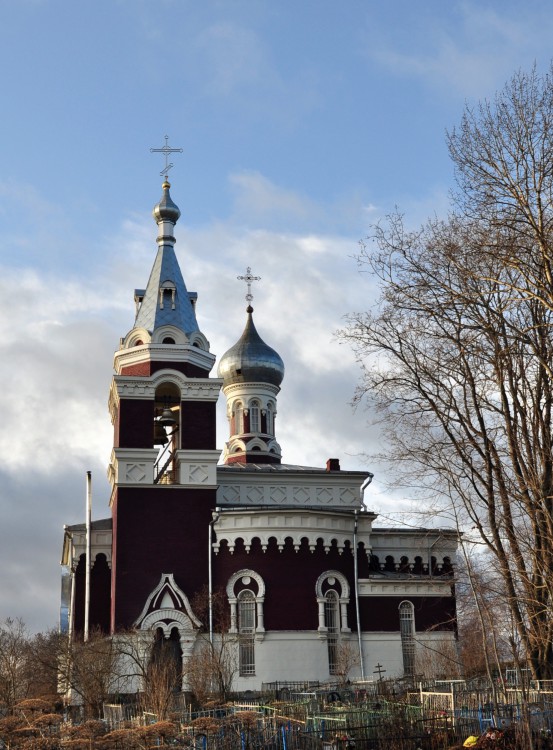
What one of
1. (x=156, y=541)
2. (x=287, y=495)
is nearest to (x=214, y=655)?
(x=156, y=541)

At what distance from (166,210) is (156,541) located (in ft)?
41.8

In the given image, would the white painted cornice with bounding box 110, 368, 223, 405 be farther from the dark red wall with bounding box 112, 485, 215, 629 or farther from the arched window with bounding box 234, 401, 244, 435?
the arched window with bounding box 234, 401, 244, 435

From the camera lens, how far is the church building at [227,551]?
31891 millimetres

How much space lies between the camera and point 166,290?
36.4 m

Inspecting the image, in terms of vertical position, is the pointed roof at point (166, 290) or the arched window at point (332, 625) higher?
the pointed roof at point (166, 290)

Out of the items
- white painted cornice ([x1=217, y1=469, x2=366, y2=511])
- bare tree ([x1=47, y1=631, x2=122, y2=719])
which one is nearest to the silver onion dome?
white painted cornice ([x1=217, y1=469, x2=366, y2=511])

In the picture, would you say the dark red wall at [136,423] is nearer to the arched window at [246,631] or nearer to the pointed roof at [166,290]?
the pointed roof at [166,290]

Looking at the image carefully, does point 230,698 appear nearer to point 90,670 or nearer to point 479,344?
point 90,670

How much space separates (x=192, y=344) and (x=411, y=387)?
647 inches

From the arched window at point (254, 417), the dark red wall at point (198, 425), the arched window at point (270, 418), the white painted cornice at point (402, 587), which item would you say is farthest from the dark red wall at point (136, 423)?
the arched window at point (270, 418)

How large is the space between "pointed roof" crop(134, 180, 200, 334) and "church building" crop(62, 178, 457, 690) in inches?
3.4

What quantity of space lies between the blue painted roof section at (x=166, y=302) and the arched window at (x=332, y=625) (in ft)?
33.7

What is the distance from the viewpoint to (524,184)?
17.2 metres

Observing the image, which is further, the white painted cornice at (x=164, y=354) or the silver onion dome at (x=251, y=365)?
the silver onion dome at (x=251, y=365)
